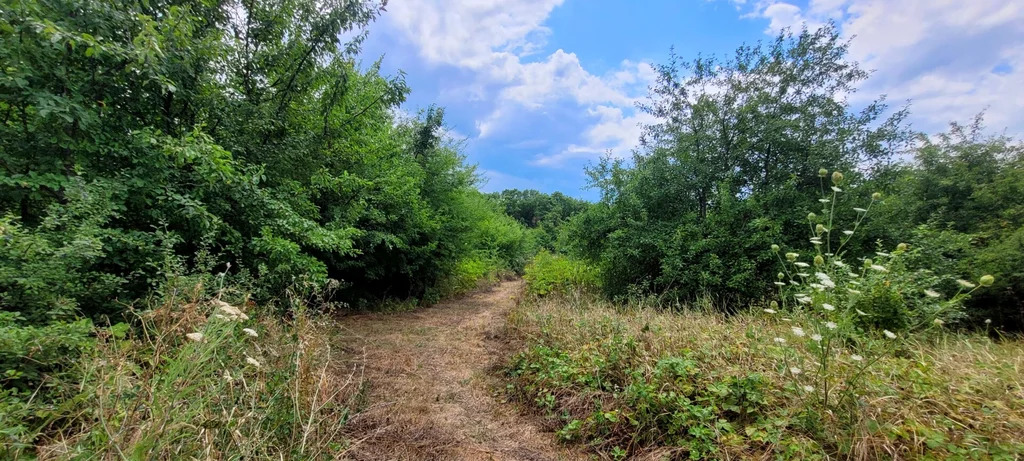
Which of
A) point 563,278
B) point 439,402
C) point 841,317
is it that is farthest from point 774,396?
point 563,278

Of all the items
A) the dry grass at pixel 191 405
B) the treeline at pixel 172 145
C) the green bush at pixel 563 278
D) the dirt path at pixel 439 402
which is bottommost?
the dirt path at pixel 439 402

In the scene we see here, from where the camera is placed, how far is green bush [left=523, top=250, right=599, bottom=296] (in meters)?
10.2

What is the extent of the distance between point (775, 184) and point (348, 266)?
10.2m

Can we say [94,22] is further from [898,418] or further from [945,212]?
[945,212]

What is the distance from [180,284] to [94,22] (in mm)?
2441

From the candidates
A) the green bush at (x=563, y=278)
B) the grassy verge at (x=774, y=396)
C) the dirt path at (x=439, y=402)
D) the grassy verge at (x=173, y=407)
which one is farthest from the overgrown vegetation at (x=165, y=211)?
the green bush at (x=563, y=278)

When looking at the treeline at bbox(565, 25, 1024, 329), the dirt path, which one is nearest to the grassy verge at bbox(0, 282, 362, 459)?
the dirt path

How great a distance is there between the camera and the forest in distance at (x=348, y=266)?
81.4 inches

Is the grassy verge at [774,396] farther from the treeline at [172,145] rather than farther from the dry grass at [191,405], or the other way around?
the treeline at [172,145]

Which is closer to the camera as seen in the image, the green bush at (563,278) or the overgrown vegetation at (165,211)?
the overgrown vegetation at (165,211)

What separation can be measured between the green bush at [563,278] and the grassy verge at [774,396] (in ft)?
19.2

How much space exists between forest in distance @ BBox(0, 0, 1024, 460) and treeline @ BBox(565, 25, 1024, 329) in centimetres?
6

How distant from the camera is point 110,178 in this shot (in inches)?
125

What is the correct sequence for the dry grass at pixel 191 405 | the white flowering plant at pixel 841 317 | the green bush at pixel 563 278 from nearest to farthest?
1. the dry grass at pixel 191 405
2. the white flowering plant at pixel 841 317
3. the green bush at pixel 563 278
